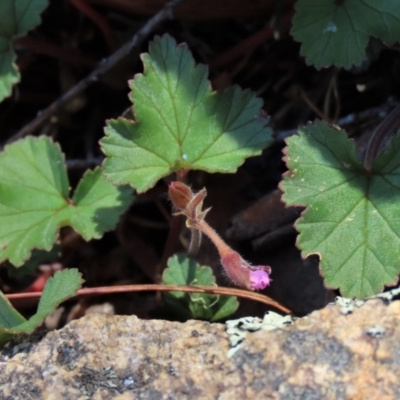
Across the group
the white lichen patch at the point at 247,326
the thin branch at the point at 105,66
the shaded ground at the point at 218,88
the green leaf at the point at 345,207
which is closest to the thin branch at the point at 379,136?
the green leaf at the point at 345,207

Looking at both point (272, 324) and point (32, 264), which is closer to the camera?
point (272, 324)

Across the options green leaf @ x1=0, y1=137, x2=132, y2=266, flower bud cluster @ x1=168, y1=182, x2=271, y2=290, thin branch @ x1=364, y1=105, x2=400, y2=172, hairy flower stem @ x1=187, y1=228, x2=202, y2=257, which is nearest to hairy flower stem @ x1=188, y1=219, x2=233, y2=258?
flower bud cluster @ x1=168, y1=182, x2=271, y2=290

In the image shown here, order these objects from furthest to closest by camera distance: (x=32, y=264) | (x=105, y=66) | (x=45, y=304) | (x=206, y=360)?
(x=105, y=66)
(x=32, y=264)
(x=45, y=304)
(x=206, y=360)

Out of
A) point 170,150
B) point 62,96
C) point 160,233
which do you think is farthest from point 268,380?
point 62,96

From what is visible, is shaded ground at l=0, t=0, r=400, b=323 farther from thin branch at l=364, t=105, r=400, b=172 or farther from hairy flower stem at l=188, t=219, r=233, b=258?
hairy flower stem at l=188, t=219, r=233, b=258

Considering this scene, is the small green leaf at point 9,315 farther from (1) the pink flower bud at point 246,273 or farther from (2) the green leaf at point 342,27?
(2) the green leaf at point 342,27

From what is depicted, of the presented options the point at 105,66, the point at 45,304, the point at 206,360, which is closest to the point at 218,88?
the point at 105,66

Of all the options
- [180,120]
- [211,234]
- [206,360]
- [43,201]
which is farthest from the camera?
[43,201]

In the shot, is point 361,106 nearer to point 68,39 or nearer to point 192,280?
point 192,280

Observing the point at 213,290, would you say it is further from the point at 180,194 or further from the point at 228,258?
the point at 180,194
